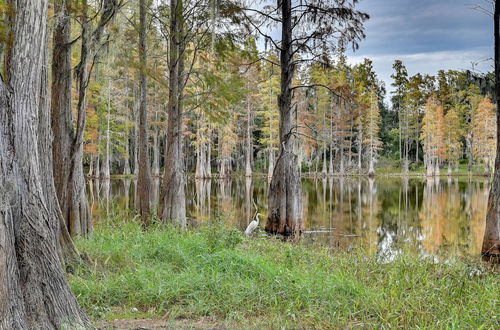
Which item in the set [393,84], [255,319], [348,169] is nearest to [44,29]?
[255,319]

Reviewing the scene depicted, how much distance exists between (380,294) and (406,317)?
0.63m

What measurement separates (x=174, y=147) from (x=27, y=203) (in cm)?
843

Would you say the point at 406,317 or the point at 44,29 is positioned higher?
the point at 44,29

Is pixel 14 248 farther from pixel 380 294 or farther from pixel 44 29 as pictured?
pixel 380 294

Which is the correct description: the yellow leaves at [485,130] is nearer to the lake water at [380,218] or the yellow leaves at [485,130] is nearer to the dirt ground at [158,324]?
the lake water at [380,218]

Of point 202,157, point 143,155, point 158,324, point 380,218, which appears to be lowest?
point 380,218

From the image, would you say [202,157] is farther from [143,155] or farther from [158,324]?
[158,324]

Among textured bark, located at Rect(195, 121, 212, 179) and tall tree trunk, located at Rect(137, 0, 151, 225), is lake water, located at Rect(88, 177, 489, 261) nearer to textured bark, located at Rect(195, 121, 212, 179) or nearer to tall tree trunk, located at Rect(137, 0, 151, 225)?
tall tree trunk, located at Rect(137, 0, 151, 225)

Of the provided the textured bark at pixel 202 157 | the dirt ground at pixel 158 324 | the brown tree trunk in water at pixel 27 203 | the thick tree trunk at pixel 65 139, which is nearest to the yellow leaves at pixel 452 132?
the textured bark at pixel 202 157

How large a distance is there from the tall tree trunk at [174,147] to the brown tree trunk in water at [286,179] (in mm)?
2972

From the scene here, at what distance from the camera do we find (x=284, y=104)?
1393cm

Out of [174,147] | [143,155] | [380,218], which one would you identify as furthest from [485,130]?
[143,155]

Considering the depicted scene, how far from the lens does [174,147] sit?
12.0 metres

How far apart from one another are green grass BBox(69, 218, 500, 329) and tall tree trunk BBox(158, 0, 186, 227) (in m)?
4.27
